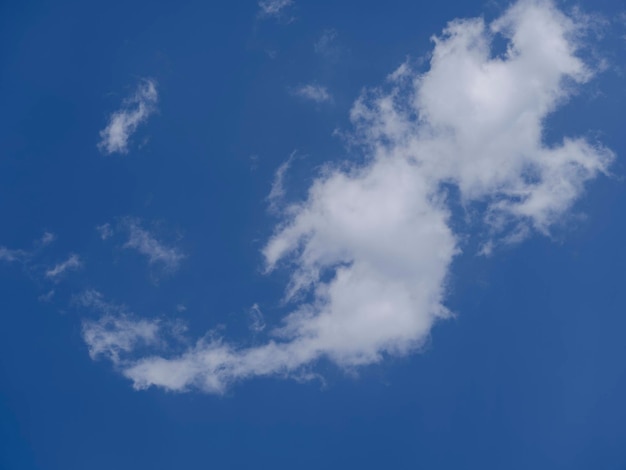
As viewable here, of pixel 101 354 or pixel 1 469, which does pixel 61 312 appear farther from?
pixel 1 469

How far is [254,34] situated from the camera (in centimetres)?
12400

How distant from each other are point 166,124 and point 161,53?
11.3 meters

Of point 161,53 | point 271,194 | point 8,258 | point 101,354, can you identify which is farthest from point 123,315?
point 161,53

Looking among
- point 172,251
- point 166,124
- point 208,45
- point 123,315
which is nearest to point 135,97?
point 166,124

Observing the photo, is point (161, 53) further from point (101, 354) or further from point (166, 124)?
point (101, 354)

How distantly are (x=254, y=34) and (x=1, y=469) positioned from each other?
245ft

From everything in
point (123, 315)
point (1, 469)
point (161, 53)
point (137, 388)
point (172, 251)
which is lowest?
A: point (1, 469)

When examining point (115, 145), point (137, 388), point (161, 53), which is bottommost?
point (137, 388)

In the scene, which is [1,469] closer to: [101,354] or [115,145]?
[101,354]

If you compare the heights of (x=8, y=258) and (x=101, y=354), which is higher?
(x=8, y=258)

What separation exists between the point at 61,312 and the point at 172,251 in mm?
18499

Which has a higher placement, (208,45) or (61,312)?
(208,45)

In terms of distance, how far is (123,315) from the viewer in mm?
118562

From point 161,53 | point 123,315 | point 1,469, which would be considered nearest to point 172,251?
point 123,315
